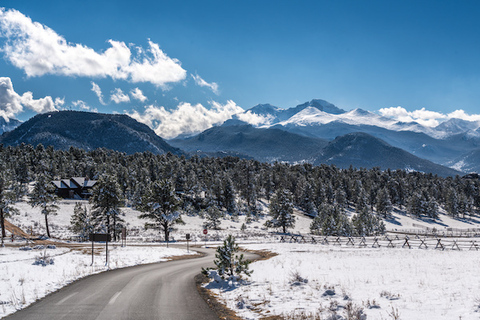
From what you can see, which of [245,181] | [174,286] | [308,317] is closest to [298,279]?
[308,317]

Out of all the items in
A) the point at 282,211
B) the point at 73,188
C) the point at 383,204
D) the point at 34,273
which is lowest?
the point at 34,273

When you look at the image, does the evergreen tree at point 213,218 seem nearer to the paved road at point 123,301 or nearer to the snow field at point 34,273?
the snow field at point 34,273

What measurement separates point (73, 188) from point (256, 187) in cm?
6853

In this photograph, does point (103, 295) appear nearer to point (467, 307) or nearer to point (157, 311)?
point (157, 311)

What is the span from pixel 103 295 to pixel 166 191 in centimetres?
4049

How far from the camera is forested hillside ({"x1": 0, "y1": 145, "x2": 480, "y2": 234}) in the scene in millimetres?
95125

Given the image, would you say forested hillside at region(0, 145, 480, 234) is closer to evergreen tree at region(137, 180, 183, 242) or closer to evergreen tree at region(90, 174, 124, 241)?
evergreen tree at region(137, 180, 183, 242)

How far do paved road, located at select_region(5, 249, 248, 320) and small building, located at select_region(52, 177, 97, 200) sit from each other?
97738 mm

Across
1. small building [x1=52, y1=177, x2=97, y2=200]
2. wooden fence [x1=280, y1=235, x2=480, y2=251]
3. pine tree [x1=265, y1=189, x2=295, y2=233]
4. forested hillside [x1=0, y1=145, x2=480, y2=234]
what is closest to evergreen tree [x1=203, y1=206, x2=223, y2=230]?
forested hillside [x1=0, y1=145, x2=480, y2=234]

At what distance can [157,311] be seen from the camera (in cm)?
1126

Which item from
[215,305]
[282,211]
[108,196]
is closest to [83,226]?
[108,196]

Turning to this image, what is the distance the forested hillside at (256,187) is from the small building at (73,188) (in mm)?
7868

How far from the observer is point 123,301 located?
12.5 metres

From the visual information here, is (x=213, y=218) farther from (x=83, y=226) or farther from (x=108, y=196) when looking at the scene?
(x=108, y=196)
